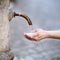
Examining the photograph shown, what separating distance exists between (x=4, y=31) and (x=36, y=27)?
5118 mm

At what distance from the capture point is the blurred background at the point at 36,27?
19.8ft

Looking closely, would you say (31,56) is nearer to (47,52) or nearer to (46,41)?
(47,52)

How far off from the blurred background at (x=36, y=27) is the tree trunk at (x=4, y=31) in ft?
5.12

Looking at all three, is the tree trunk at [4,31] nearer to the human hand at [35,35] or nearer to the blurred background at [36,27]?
the human hand at [35,35]

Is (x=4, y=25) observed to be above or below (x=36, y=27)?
below

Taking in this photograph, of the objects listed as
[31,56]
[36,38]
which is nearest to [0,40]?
[36,38]

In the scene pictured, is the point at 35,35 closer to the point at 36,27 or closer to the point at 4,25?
the point at 4,25

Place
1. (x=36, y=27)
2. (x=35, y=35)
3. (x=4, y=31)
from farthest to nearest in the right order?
1. (x=36, y=27)
2. (x=4, y=31)
3. (x=35, y=35)

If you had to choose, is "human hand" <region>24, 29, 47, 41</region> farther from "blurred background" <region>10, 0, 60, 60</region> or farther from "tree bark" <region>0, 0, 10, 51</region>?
"blurred background" <region>10, 0, 60, 60</region>

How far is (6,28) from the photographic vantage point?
251 centimetres

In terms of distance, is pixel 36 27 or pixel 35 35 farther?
pixel 36 27

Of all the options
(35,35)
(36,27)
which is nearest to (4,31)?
(35,35)

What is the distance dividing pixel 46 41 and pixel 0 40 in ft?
14.9

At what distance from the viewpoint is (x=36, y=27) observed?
7605 millimetres
